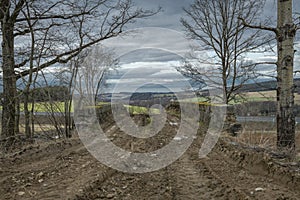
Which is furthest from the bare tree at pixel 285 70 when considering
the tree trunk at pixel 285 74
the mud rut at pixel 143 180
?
the mud rut at pixel 143 180

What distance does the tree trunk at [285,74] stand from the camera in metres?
6.59

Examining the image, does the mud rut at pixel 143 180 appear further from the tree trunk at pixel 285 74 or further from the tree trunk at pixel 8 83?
the tree trunk at pixel 8 83

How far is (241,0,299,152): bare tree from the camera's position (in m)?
6.59

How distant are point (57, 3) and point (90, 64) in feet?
19.7

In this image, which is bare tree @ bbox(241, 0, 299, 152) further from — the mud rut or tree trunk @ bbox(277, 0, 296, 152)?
the mud rut

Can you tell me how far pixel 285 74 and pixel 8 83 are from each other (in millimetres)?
8003

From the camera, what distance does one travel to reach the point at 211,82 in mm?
19219

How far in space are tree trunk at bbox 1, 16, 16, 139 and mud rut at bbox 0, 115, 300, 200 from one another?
3.64 meters

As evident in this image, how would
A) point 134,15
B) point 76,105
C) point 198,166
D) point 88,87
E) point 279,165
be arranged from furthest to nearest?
point 88,87, point 76,105, point 134,15, point 198,166, point 279,165

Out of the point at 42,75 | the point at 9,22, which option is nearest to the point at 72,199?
the point at 42,75

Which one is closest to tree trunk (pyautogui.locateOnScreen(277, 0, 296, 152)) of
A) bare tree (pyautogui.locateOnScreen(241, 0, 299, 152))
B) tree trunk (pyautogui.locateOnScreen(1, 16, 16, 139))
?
bare tree (pyautogui.locateOnScreen(241, 0, 299, 152))

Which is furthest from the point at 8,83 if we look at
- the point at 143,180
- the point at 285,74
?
the point at 285,74

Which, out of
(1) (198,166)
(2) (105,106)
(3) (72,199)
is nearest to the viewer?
(3) (72,199)

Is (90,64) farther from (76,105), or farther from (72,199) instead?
(72,199)
